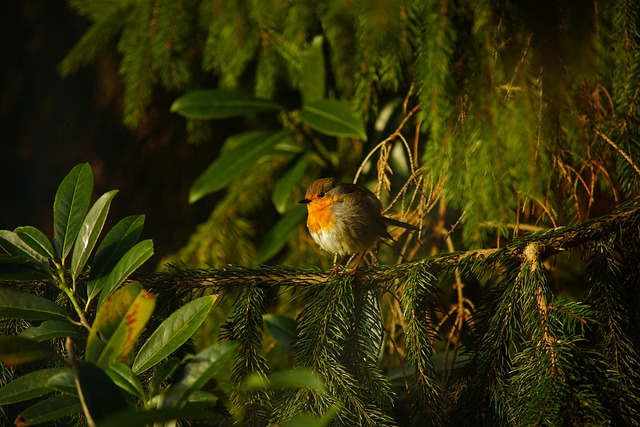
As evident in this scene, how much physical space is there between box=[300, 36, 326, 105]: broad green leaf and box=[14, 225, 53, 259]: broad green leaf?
1182 mm

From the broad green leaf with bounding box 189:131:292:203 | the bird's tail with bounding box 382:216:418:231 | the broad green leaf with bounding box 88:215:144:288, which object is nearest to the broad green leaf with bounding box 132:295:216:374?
the broad green leaf with bounding box 88:215:144:288

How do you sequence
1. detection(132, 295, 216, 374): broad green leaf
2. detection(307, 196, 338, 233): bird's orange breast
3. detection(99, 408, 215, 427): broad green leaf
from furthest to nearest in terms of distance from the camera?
detection(307, 196, 338, 233): bird's orange breast, detection(132, 295, 216, 374): broad green leaf, detection(99, 408, 215, 427): broad green leaf

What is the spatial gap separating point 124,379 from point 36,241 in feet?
1.32

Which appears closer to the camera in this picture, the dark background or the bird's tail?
the bird's tail

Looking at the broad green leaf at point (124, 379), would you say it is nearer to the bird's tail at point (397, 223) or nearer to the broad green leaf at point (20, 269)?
the broad green leaf at point (20, 269)

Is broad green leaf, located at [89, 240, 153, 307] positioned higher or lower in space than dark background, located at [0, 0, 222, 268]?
higher

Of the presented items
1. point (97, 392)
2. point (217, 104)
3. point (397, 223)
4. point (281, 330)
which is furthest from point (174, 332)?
point (217, 104)

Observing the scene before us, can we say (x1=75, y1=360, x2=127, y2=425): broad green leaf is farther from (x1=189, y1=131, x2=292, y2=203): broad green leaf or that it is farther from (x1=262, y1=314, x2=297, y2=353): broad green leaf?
(x1=189, y1=131, x2=292, y2=203): broad green leaf

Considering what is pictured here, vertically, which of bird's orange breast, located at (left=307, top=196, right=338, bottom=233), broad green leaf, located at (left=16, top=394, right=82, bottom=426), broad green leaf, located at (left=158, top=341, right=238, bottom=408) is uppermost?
broad green leaf, located at (left=158, top=341, right=238, bottom=408)

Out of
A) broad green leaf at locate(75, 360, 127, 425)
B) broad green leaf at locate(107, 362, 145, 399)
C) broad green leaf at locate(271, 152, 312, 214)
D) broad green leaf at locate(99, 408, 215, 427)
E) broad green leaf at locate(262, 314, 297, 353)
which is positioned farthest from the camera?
broad green leaf at locate(271, 152, 312, 214)

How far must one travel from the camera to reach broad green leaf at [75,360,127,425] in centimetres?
78

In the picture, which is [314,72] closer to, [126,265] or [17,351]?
[126,265]

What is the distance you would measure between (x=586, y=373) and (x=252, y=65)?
1949 millimetres

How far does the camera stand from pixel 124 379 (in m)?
0.89
